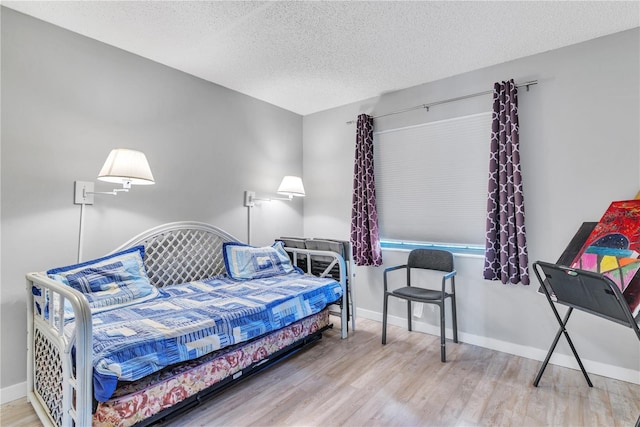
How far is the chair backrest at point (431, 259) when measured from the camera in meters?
2.92

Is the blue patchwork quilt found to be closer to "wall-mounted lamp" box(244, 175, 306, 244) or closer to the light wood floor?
the light wood floor

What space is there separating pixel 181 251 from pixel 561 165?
3229mm

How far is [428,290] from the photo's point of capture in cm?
283

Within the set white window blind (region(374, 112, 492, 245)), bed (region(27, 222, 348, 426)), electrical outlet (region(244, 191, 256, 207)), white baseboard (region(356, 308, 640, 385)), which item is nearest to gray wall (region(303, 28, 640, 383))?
white baseboard (region(356, 308, 640, 385))

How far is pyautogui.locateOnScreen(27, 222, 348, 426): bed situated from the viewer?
145 centimetres

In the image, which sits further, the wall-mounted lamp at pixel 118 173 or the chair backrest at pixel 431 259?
the chair backrest at pixel 431 259

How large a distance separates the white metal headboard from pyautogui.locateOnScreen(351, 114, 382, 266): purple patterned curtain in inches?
52.6

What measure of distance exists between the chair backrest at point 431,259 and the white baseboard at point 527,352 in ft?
1.99

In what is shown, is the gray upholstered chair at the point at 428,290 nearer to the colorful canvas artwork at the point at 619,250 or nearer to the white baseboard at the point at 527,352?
the white baseboard at the point at 527,352

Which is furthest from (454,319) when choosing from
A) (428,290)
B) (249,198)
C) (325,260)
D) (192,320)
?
(249,198)

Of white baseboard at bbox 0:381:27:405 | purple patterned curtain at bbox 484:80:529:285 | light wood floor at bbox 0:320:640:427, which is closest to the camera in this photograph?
light wood floor at bbox 0:320:640:427

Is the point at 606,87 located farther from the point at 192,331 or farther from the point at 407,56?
the point at 192,331

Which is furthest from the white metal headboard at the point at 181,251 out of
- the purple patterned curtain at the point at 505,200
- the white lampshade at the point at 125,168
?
the purple patterned curtain at the point at 505,200

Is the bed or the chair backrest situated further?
the chair backrest
